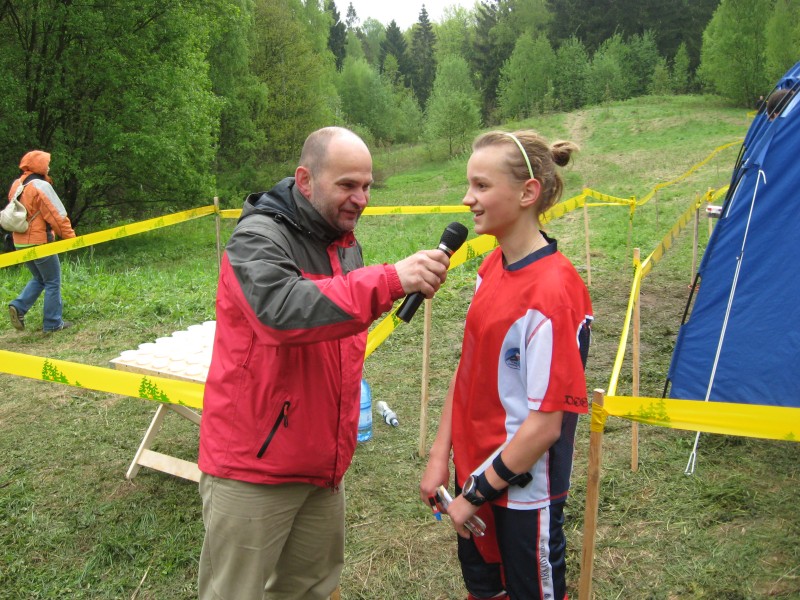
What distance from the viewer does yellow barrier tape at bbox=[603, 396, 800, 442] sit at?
1.85 m

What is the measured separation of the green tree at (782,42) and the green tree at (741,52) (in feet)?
4.75

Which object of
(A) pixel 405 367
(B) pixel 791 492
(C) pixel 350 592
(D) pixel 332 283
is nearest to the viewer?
(D) pixel 332 283

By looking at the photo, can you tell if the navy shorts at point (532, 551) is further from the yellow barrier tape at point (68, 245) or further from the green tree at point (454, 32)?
the green tree at point (454, 32)

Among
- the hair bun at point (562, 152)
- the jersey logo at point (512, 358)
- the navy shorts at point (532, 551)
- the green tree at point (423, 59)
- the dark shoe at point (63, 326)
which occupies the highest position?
the green tree at point (423, 59)

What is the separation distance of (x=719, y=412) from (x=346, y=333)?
1.29m

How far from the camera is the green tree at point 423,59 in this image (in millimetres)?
68875

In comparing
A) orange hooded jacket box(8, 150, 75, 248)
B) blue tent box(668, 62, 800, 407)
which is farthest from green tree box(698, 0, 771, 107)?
orange hooded jacket box(8, 150, 75, 248)

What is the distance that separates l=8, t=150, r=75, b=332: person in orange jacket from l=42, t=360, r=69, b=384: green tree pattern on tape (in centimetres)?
433

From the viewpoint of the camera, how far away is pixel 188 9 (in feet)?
56.6

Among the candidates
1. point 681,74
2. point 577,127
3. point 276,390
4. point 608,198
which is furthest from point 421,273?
point 681,74

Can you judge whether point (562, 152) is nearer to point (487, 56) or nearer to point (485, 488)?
point (485, 488)

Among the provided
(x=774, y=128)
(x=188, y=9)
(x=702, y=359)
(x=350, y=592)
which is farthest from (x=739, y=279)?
(x=188, y=9)

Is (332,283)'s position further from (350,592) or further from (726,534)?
(726,534)

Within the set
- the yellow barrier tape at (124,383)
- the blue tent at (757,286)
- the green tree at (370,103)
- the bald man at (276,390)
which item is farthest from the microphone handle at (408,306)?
the green tree at (370,103)
